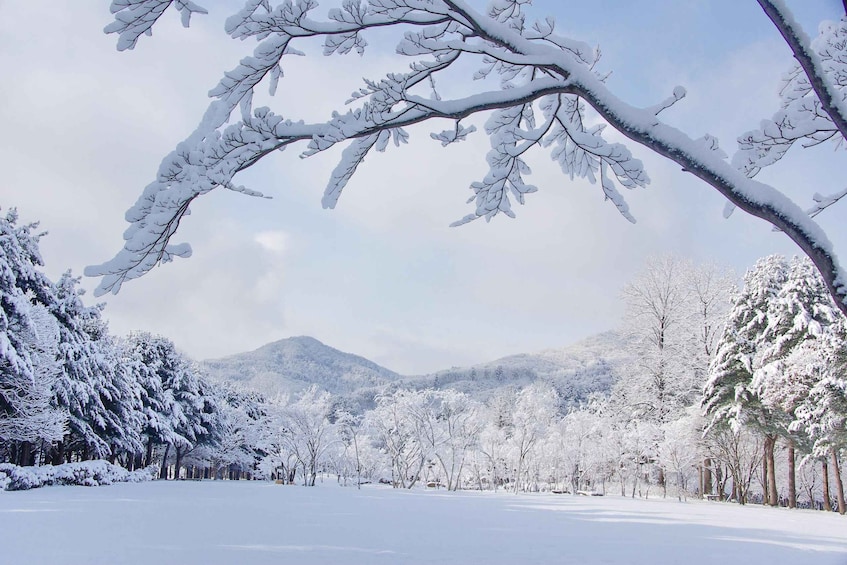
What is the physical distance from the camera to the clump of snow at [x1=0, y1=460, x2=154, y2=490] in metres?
15.6

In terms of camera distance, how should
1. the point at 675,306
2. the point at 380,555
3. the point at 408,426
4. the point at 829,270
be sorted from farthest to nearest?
the point at 408,426 < the point at 675,306 < the point at 380,555 < the point at 829,270

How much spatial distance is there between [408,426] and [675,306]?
16.0 metres

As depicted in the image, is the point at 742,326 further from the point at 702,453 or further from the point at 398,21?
the point at 398,21

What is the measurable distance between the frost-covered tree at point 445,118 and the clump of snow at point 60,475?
1514 centimetres

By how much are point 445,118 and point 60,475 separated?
20.6m

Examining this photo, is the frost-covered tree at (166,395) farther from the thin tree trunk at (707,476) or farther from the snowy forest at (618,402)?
the thin tree trunk at (707,476)

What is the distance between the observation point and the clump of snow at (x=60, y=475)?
15633 millimetres

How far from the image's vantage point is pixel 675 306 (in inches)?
1118

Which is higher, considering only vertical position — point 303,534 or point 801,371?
point 801,371

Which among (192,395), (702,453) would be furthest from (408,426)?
(702,453)

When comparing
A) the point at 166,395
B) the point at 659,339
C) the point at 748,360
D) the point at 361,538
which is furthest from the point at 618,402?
the point at 361,538

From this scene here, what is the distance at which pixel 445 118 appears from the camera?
428 cm

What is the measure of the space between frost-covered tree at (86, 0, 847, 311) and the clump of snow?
15.1 metres

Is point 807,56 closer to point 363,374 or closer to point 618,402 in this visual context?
point 618,402
